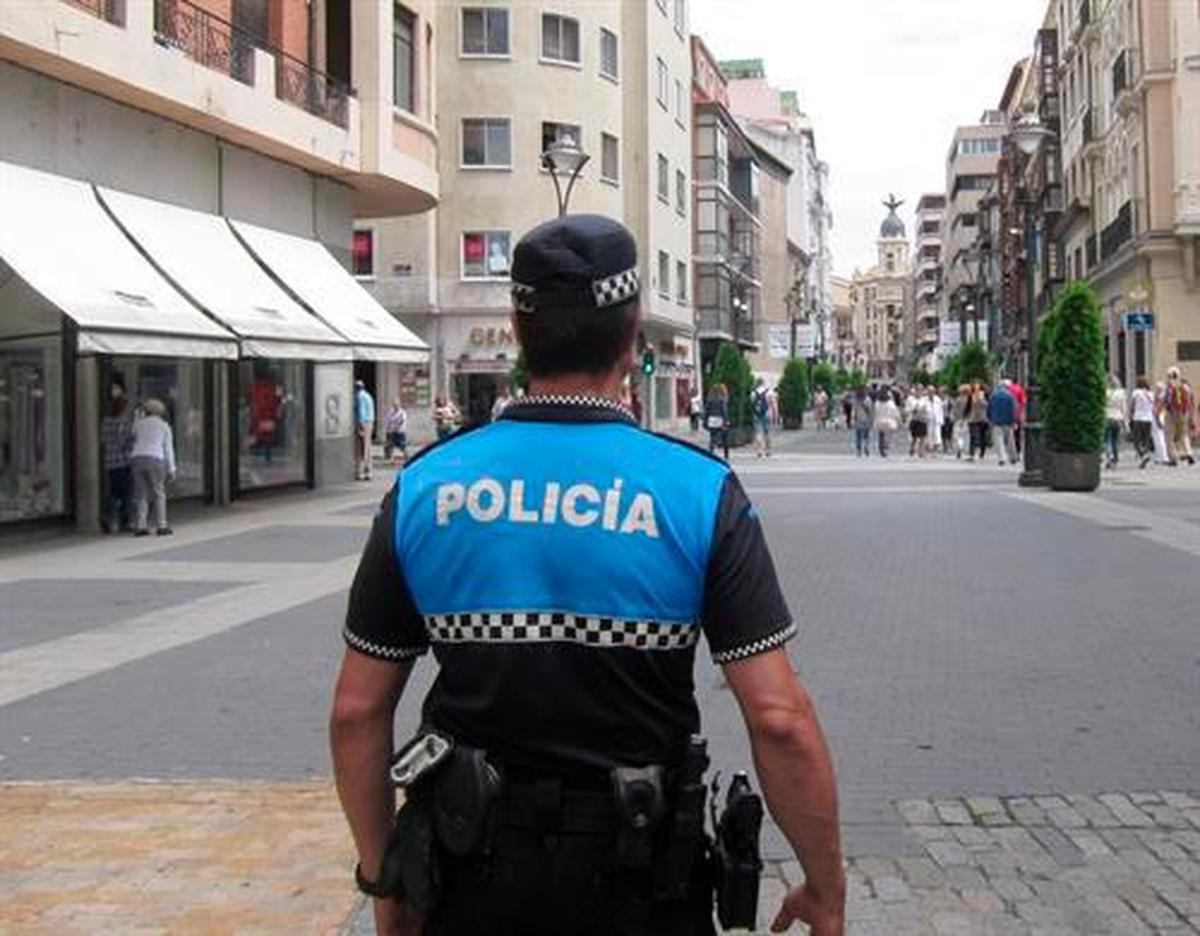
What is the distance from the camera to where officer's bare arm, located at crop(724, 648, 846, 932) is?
84.6 inches

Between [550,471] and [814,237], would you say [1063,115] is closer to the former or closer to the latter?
[550,471]

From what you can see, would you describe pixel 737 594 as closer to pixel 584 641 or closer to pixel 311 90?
pixel 584 641

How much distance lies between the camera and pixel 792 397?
6109cm

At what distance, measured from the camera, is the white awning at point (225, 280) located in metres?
17.5

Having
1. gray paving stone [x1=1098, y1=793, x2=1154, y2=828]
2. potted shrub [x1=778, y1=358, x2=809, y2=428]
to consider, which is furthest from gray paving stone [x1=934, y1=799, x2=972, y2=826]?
potted shrub [x1=778, y1=358, x2=809, y2=428]

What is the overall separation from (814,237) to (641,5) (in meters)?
88.7

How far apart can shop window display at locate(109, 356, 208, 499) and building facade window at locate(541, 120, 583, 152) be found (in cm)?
2511

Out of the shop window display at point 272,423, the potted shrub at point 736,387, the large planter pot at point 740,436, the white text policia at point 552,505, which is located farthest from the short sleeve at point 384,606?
the potted shrub at point 736,387

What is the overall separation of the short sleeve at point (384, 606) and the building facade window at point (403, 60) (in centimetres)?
2343

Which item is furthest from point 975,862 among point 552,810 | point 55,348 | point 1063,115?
point 1063,115

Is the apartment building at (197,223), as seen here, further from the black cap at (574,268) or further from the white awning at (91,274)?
the black cap at (574,268)

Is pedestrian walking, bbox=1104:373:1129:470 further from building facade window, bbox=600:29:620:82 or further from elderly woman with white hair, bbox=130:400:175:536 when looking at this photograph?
building facade window, bbox=600:29:620:82

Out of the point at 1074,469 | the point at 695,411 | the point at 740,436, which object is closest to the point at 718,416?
the point at 740,436

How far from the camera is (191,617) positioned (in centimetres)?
1055
